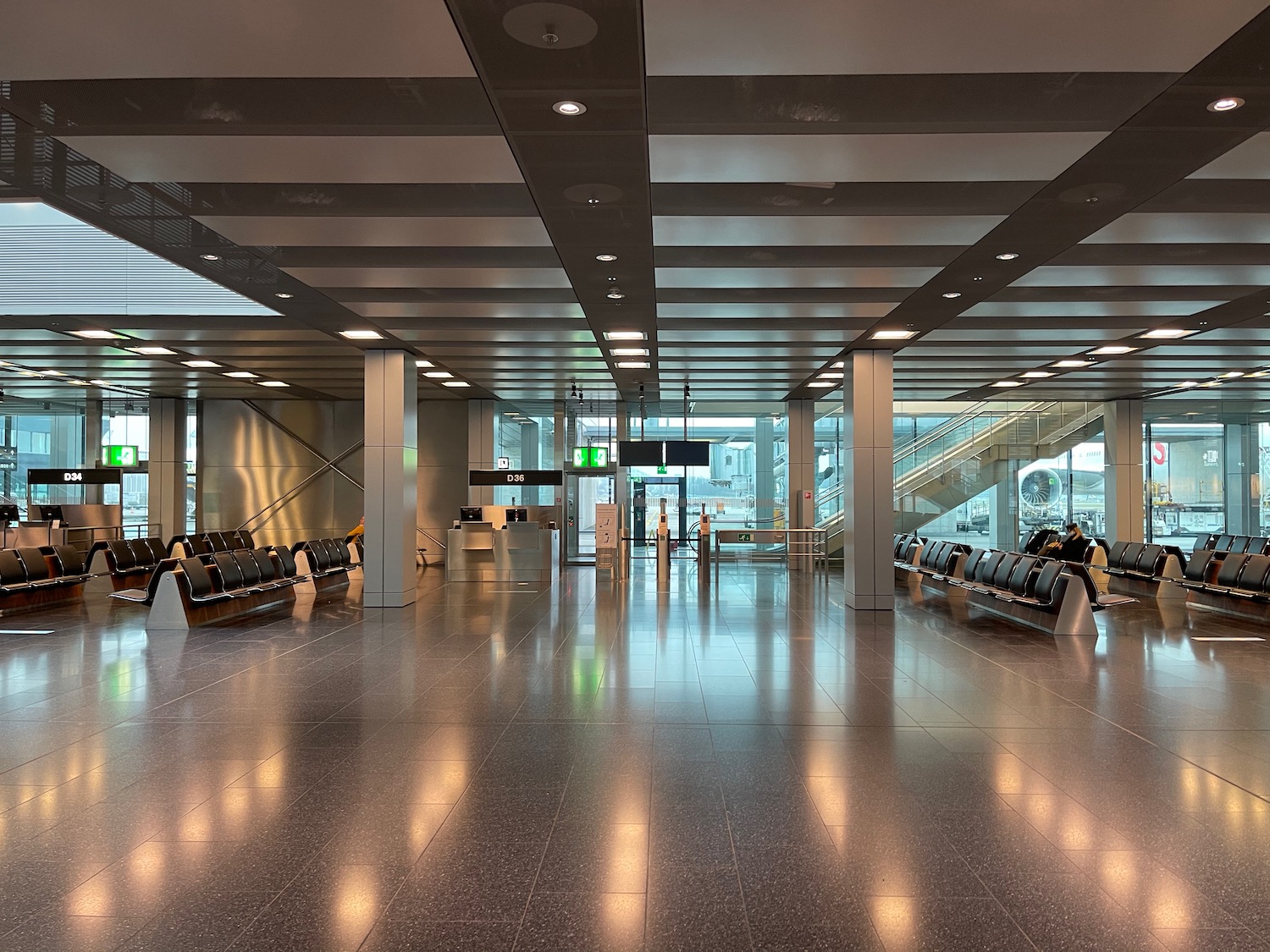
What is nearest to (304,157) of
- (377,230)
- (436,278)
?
(377,230)

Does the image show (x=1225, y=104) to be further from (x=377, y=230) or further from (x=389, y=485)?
(x=389, y=485)

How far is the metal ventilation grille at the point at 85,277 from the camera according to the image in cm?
1112

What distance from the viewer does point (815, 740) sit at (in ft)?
20.8

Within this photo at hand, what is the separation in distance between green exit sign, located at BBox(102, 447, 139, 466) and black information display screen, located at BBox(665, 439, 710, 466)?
1504 centimetres

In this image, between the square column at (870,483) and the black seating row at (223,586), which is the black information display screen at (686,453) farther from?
the black seating row at (223,586)

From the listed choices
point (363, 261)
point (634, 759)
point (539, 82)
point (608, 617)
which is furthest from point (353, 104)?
point (608, 617)

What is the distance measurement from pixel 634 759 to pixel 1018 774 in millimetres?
2360

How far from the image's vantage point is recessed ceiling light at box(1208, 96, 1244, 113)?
17.2 feet

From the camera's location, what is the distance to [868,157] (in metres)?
6.34

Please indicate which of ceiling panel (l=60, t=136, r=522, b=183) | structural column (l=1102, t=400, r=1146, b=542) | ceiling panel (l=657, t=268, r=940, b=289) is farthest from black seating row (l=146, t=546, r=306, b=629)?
structural column (l=1102, t=400, r=1146, b=542)

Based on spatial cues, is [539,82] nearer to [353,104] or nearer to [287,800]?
[353,104]

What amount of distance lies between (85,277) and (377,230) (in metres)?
6.13

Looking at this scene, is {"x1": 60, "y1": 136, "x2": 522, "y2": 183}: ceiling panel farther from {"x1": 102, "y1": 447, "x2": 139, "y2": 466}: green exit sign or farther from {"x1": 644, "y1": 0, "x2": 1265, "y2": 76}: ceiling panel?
{"x1": 102, "y1": 447, "x2": 139, "y2": 466}: green exit sign

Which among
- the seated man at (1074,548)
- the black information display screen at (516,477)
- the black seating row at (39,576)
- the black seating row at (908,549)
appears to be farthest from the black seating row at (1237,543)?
the black seating row at (39,576)
